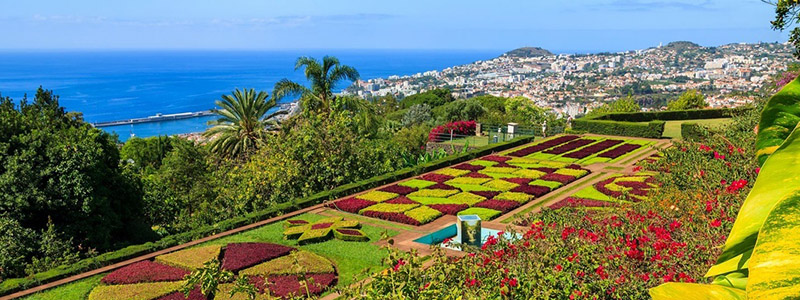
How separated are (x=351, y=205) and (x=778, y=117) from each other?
53.1 feet

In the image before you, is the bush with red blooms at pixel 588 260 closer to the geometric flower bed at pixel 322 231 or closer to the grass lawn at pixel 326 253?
the grass lawn at pixel 326 253

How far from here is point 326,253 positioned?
13.0 meters

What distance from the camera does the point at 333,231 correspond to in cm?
1423

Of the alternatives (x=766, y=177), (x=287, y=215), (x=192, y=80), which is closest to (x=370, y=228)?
(x=287, y=215)

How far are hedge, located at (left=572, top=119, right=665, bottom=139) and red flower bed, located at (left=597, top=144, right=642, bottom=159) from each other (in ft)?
9.04

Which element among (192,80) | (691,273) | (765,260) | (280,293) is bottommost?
(280,293)

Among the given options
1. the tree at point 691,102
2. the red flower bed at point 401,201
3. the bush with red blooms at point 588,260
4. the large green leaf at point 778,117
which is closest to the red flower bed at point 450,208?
the red flower bed at point 401,201

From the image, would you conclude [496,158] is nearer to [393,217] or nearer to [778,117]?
[393,217]

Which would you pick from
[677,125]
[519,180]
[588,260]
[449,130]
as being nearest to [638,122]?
[677,125]

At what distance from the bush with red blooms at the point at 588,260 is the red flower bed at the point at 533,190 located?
27.7ft

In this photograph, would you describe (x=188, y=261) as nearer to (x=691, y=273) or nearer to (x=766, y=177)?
(x=691, y=273)

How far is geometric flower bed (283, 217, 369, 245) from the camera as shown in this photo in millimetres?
13812

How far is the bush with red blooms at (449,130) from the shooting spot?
108ft

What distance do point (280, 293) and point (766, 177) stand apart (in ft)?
34.7
